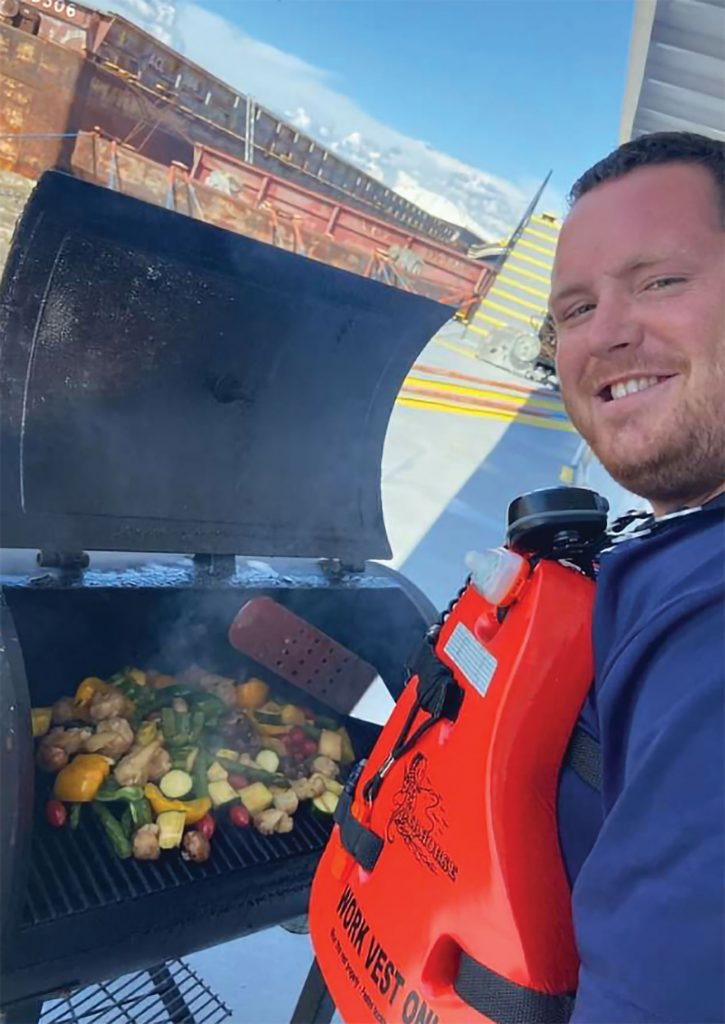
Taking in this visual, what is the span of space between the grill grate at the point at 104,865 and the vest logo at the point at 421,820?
0.68m

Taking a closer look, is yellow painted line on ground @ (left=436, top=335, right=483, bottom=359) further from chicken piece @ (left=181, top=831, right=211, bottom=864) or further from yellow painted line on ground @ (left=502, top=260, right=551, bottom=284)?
chicken piece @ (left=181, top=831, right=211, bottom=864)

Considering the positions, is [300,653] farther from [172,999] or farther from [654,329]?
[654,329]

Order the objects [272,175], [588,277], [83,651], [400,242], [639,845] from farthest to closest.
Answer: [400,242] → [272,175] → [83,651] → [588,277] → [639,845]

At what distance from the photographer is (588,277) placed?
1.23 meters

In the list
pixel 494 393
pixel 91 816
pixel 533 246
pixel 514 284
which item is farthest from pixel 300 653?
pixel 533 246

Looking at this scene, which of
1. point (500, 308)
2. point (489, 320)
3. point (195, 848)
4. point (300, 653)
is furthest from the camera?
point (500, 308)

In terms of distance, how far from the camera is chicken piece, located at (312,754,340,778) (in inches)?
87.1

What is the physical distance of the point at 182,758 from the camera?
2.04 meters

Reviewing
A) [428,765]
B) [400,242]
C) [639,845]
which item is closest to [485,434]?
[400,242]

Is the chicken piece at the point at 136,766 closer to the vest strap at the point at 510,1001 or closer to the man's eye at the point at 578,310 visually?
the vest strap at the point at 510,1001

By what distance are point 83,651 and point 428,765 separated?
1.28 m

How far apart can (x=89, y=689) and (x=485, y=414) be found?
6961 millimetres

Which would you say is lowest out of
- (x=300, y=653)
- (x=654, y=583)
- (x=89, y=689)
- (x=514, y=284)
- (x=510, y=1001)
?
(x=89, y=689)

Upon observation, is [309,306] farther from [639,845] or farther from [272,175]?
[272,175]
